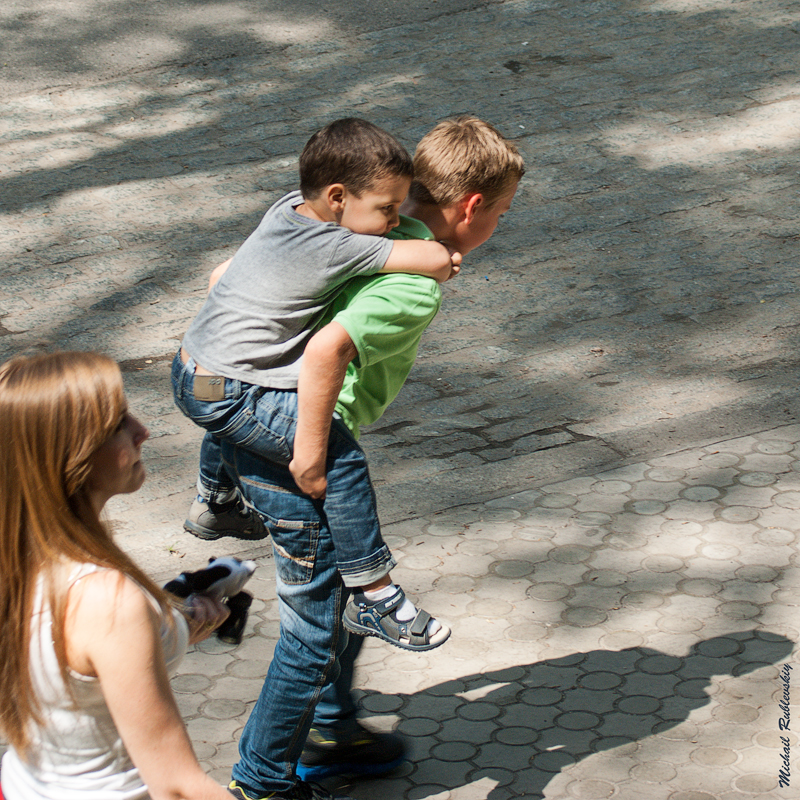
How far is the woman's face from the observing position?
177 cm

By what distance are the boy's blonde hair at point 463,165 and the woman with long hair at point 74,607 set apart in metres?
1.08

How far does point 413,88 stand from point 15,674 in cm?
781

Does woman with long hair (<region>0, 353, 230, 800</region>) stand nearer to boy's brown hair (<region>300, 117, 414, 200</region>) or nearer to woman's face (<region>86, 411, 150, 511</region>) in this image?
woman's face (<region>86, 411, 150, 511</region>)

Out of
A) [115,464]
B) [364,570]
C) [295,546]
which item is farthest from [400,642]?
[115,464]

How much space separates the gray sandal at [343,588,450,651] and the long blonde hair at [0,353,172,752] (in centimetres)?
91

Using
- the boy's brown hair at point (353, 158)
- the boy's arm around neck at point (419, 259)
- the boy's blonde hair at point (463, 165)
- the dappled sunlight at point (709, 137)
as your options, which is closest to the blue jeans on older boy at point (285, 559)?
the boy's arm around neck at point (419, 259)

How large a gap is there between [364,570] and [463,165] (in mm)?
989

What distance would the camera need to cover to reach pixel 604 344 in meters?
5.69

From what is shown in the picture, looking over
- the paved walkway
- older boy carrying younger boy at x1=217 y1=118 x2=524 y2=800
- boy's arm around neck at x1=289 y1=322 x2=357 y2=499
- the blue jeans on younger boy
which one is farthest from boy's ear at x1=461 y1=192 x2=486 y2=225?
the paved walkway

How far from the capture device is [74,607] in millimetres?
1685

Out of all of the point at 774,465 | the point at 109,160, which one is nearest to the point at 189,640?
the point at 774,465

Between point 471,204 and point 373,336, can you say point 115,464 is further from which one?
point 471,204

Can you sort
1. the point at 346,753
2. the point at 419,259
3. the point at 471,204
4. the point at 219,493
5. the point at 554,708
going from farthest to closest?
1. the point at 554,708
2. the point at 346,753
3. the point at 219,493
4. the point at 471,204
5. the point at 419,259

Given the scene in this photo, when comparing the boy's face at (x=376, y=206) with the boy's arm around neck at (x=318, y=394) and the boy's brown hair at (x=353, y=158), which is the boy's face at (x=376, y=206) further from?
the boy's arm around neck at (x=318, y=394)
